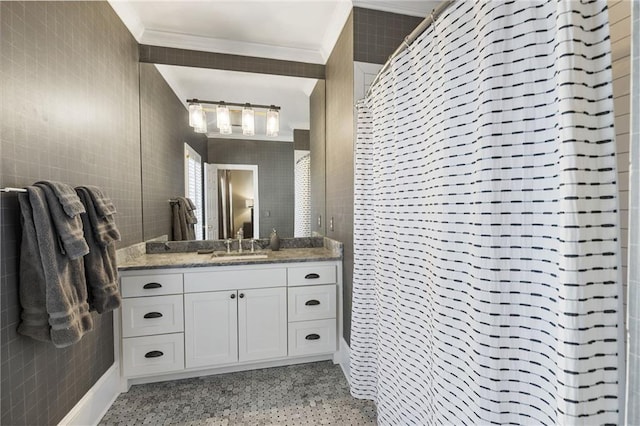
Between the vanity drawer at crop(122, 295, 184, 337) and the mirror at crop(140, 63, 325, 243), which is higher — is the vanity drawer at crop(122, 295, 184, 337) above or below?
below

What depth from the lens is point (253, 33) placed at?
2.19 m

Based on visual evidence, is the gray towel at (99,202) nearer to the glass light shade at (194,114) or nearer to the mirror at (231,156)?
the mirror at (231,156)

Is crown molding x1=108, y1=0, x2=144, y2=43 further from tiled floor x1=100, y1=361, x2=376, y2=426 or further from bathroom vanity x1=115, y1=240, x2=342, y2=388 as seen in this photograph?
tiled floor x1=100, y1=361, x2=376, y2=426

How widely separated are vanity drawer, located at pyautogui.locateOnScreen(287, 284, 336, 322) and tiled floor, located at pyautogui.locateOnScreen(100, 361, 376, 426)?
399 millimetres

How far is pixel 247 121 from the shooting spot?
2.43 m

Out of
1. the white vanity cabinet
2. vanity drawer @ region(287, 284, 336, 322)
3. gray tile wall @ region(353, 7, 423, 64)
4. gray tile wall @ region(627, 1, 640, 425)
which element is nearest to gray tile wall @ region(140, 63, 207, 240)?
the white vanity cabinet

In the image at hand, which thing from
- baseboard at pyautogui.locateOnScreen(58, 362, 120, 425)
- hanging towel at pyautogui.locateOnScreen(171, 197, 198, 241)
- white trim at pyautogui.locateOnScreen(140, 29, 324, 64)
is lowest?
baseboard at pyautogui.locateOnScreen(58, 362, 120, 425)

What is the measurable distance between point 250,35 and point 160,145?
1.15 meters

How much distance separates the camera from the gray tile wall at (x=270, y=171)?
2451mm

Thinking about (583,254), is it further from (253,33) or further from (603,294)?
(253,33)

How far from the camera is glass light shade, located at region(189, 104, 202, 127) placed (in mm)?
2393

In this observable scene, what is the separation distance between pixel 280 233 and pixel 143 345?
4.16 ft

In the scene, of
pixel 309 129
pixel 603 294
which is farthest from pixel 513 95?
pixel 309 129

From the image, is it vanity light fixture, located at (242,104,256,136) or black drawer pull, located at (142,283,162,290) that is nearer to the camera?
black drawer pull, located at (142,283,162,290)
